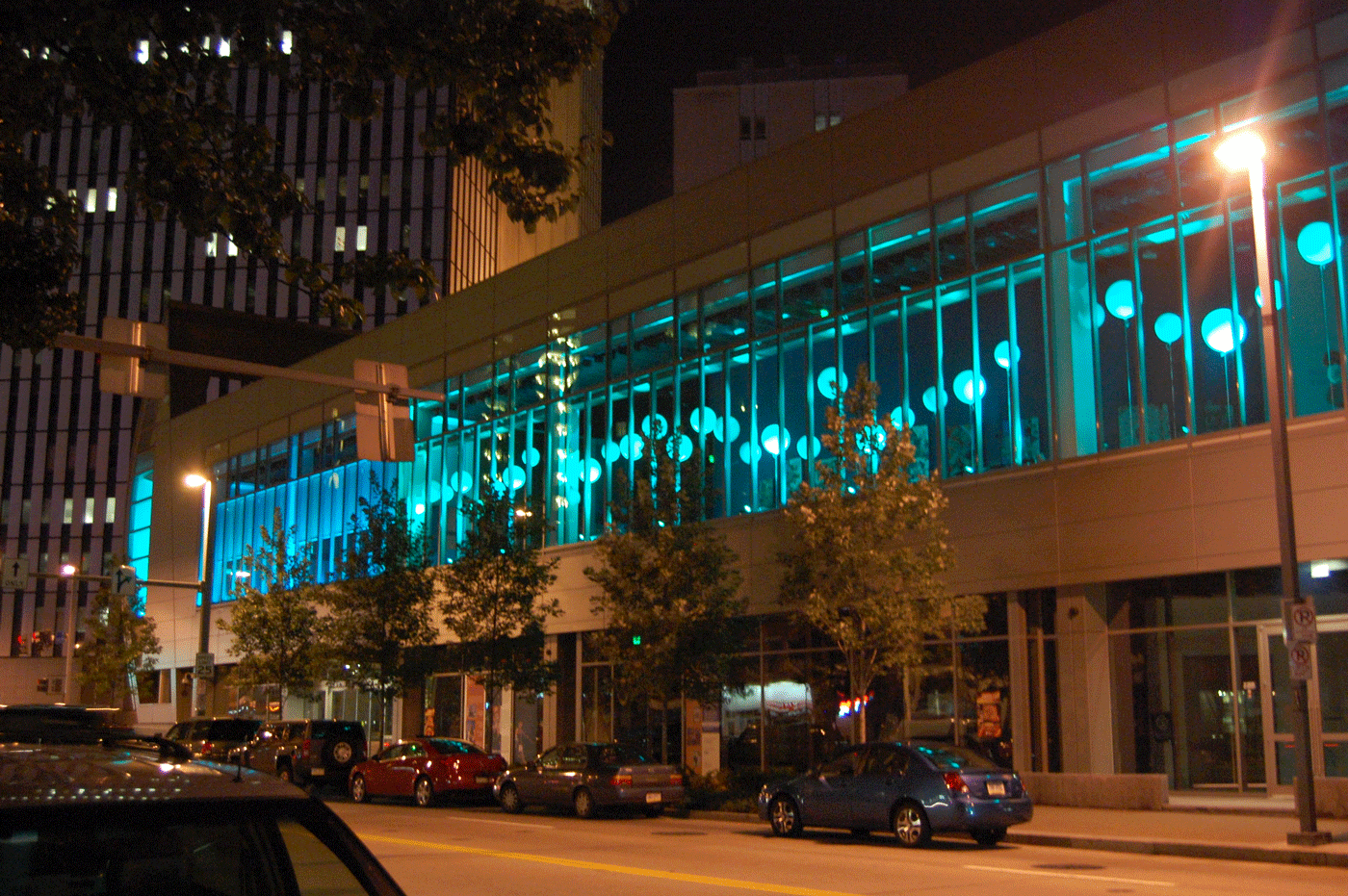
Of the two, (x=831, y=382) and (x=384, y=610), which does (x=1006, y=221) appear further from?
(x=384, y=610)

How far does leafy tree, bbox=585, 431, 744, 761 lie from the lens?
27438mm

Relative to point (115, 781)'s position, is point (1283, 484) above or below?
above

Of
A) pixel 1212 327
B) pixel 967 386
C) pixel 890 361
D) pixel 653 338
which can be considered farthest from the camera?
pixel 653 338

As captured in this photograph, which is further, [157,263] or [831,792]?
[157,263]

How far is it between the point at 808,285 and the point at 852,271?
4.79ft

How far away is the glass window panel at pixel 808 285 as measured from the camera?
30.3m

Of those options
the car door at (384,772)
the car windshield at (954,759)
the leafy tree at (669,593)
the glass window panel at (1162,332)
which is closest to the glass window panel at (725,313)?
the leafy tree at (669,593)

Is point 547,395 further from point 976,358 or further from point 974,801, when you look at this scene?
point 974,801

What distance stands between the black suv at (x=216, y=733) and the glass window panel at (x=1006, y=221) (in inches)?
787

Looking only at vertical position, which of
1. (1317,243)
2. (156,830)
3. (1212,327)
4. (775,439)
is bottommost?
(156,830)

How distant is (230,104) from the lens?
373 inches

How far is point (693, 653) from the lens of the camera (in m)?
27.5

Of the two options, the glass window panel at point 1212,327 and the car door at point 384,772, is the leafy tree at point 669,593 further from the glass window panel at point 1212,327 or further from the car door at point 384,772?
the glass window panel at point 1212,327

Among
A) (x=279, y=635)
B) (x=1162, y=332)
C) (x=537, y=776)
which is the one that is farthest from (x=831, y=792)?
(x=279, y=635)
